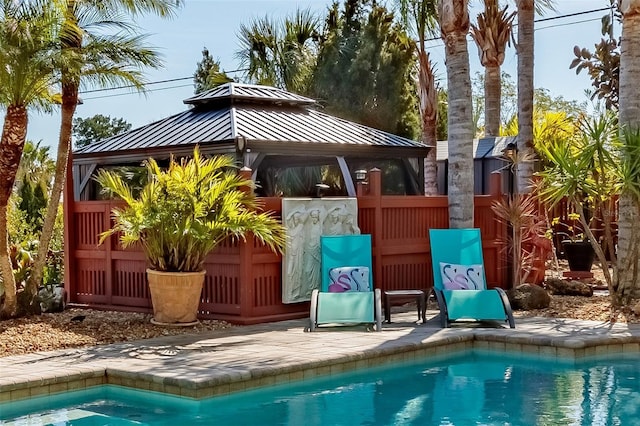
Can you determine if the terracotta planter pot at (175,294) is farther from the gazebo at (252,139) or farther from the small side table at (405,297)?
the gazebo at (252,139)

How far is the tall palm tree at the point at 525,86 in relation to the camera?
1650cm

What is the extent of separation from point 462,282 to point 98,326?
4834 millimetres

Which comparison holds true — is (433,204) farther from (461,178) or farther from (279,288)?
(279,288)

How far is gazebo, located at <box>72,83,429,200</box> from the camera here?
13031 millimetres

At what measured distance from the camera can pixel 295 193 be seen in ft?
63.5

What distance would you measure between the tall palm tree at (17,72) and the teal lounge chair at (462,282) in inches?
216

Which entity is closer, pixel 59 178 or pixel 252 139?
pixel 59 178

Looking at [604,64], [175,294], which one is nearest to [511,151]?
[175,294]

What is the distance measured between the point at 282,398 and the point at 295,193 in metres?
11.8

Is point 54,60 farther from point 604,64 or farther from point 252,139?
point 604,64

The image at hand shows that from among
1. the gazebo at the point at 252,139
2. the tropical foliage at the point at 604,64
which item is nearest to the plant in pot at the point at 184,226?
the gazebo at the point at 252,139

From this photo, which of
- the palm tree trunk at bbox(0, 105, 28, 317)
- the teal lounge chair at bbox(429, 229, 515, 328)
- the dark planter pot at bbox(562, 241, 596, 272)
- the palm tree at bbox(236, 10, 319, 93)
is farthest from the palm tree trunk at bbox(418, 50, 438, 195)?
the palm tree trunk at bbox(0, 105, 28, 317)

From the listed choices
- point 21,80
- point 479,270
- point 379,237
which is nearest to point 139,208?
point 21,80

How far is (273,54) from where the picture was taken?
23.8m
